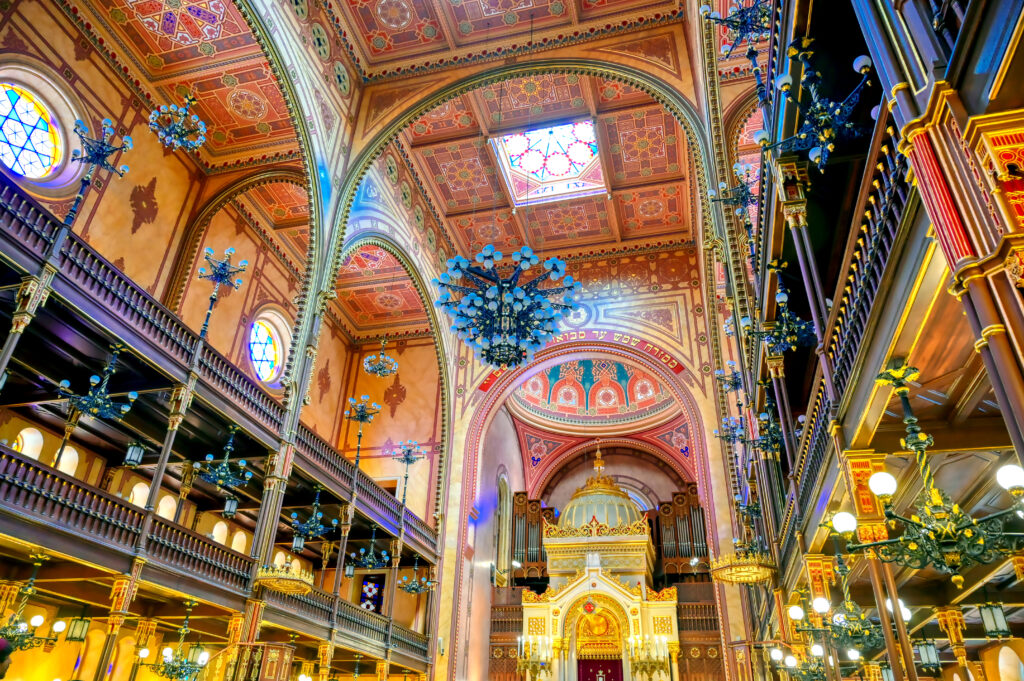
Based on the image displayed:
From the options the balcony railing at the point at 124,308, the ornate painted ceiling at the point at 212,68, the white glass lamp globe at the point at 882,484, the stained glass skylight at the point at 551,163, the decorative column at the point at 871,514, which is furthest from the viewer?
the stained glass skylight at the point at 551,163

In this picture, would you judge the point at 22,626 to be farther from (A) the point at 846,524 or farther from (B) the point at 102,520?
(A) the point at 846,524

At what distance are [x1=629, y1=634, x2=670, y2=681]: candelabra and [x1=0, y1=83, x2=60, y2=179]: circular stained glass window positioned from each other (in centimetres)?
1728

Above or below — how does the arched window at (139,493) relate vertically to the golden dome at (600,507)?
below

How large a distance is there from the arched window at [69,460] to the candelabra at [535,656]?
12.1m

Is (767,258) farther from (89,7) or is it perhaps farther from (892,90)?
(89,7)

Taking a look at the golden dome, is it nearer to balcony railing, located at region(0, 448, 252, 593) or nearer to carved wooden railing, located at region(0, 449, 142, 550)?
balcony railing, located at region(0, 448, 252, 593)

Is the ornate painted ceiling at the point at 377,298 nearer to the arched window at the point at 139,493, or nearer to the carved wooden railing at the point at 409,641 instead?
the arched window at the point at 139,493

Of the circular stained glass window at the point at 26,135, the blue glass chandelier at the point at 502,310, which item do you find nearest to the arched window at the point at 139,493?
Answer: the circular stained glass window at the point at 26,135

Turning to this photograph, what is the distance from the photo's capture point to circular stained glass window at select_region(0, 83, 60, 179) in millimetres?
11258

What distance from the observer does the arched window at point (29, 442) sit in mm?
12117

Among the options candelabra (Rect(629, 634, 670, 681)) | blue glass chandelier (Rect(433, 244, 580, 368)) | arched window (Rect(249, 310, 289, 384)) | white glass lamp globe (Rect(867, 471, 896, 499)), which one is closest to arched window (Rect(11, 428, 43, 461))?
arched window (Rect(249, 310, 289, 384))

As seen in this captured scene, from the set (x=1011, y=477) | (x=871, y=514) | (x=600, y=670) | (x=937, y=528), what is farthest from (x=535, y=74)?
(x=600, y=670)

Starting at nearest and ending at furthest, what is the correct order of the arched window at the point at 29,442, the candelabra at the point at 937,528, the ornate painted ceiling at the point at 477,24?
the candelabra at the point at 937,528, the arched window at the point at 29,442, the ornate painted ceiling at the point at 477,24

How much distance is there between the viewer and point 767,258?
764cm
